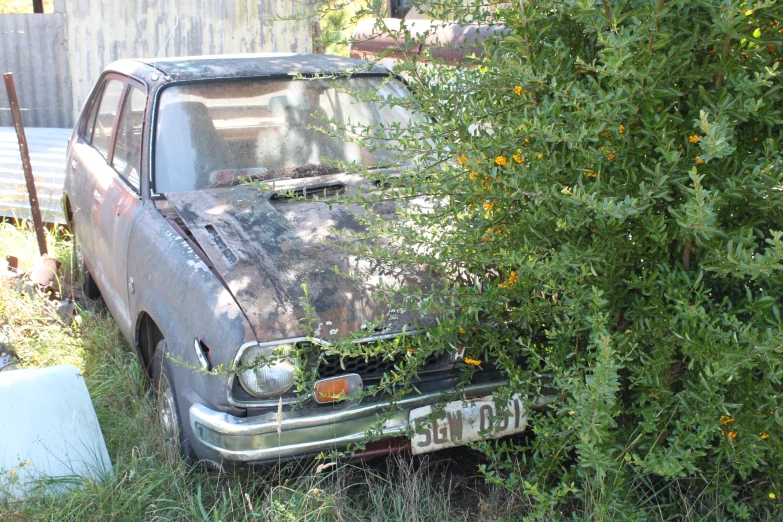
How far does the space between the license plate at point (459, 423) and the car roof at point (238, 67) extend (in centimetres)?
186

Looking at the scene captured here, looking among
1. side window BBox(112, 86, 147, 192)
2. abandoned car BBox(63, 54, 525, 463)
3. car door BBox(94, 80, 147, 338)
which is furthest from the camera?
side window BBox(112, 86, 147, 192)

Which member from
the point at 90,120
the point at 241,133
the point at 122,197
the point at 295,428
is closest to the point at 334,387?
the point at 295,428

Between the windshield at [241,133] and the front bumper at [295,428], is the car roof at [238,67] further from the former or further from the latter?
the front bumper at [295,428]

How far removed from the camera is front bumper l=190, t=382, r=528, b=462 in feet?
8.84

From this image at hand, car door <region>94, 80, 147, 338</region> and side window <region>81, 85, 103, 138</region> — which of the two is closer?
car door <region>94, 80, 147, 338</region>

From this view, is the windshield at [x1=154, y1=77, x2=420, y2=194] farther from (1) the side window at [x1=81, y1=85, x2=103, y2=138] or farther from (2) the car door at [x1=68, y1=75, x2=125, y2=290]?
(1) the side window at [x1=81, y1=85, x2=103, y2=138]

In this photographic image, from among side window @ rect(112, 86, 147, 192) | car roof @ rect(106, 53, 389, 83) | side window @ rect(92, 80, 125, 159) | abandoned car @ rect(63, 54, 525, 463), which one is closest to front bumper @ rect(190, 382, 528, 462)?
abandoned car @ rect(63, 54, 525, 463)

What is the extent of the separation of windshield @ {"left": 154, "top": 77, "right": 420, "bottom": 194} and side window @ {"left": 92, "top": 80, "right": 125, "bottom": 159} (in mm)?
845

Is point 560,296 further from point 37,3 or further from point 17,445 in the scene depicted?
point 37,3

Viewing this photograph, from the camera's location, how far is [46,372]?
135 inches

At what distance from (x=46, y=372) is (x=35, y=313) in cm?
156

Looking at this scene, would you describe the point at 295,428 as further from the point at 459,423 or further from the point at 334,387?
the point at 459,423

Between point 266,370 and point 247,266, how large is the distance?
435mm

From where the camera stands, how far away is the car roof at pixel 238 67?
4023 millimetres
